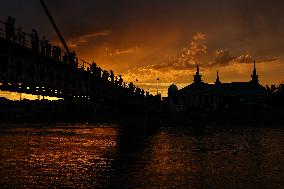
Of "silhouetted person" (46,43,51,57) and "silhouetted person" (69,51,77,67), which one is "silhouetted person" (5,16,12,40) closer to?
"silhouetted person" (46,43,51,57)

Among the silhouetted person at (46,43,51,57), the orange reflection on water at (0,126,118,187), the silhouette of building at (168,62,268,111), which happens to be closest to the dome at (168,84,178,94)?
the silhouette of building at (168,62,268,111)

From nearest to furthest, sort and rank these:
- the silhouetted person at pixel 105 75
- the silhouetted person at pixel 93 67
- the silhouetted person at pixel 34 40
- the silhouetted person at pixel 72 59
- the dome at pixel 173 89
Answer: the silhouetted person at pixel 34 40, the silhouetted person at pixel 72 59, the silhouetted person at pixel 93 67, the silhouetted person at pixel 105 75, the dome at pixel 173 89

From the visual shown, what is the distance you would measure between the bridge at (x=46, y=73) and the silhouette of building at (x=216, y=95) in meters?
95.6

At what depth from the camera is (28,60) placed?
38062mm

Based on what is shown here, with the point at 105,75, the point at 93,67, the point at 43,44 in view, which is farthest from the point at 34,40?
the point at 105,75

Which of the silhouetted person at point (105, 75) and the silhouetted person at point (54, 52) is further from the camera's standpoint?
the silhouetted person at point (105, 75)

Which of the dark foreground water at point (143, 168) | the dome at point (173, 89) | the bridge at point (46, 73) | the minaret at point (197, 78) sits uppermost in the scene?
the minaret at point (197, 78)

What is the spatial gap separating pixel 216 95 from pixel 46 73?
128530 mm

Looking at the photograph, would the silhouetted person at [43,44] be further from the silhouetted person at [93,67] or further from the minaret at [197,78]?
the minaret at [197,78]

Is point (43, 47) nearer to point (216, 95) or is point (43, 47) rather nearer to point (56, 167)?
point (56, 167)

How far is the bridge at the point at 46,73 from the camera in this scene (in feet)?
113

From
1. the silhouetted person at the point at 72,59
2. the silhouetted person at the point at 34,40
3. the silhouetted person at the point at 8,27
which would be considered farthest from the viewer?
the silhouetted person at the point at 72,59

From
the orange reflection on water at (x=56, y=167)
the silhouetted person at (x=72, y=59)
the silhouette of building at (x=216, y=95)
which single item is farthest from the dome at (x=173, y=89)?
the orange reflection on water at (x=56, y=167)

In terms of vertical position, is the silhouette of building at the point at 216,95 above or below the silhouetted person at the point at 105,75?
above
